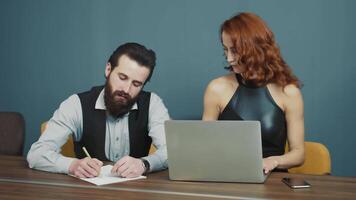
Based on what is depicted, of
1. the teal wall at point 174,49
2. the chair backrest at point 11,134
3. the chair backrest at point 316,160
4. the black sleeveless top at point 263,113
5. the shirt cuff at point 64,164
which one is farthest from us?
the teal wall at point 174,49

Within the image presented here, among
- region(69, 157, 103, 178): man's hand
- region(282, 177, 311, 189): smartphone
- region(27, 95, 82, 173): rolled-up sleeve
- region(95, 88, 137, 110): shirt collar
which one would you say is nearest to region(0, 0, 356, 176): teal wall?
region(95, 88, 137, 110): shirt collar

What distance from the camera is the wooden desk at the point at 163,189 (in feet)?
5.67

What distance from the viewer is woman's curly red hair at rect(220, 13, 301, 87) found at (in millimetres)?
2494

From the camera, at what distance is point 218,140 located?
1.81 m

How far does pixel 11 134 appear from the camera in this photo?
3018 mm

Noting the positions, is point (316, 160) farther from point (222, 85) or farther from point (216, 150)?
point (216, 150)

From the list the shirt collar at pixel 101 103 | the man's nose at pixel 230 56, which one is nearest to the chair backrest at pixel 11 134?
the shirt collar at pixel 101 103

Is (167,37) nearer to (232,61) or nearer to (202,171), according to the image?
(232,61)

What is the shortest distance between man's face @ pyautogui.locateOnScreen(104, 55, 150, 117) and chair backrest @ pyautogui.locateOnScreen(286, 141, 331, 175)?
900 mm

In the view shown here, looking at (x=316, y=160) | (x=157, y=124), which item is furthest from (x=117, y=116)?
(x=316, y=160)

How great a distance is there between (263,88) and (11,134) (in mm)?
1539

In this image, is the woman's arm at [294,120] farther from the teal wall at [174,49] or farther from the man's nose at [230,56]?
the teal wall at [174,49]

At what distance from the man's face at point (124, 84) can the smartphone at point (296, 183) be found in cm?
90

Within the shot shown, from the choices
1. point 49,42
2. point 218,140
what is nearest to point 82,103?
point 218,140
